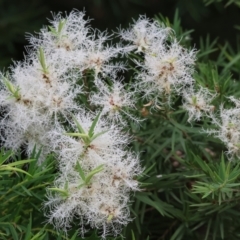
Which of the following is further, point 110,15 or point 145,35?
point 110,15

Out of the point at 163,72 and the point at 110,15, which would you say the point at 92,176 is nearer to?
the point at 163,72

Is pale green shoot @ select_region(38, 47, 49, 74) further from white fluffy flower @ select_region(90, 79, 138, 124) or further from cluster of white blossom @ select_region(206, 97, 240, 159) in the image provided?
cluster of white blossom @ select_region(206, 97, 240, 159)

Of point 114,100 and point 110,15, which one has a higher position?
point 110,15

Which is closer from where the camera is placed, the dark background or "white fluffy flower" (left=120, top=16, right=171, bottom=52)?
"white fluffy flower" (left=120, top=16, right=171, bottom=52)

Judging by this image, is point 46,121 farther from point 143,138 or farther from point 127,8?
point 127,8

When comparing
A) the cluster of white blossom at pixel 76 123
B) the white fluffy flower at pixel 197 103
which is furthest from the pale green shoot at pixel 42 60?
the white fluffy flower at pixel 197 103

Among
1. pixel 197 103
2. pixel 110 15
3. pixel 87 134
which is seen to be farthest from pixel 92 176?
pixel 110 15

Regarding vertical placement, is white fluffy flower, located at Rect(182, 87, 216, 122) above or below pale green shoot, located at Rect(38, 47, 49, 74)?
below

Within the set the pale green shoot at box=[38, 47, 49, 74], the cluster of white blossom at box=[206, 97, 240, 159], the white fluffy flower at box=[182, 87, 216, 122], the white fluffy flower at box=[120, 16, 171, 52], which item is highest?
the white fluffy flower at box=[120, 16, 171, 52]

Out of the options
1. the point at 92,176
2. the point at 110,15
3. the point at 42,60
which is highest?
the point at 110,15

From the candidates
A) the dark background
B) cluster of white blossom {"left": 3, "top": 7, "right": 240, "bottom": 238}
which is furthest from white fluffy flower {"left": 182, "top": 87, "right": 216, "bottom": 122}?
the dark background
